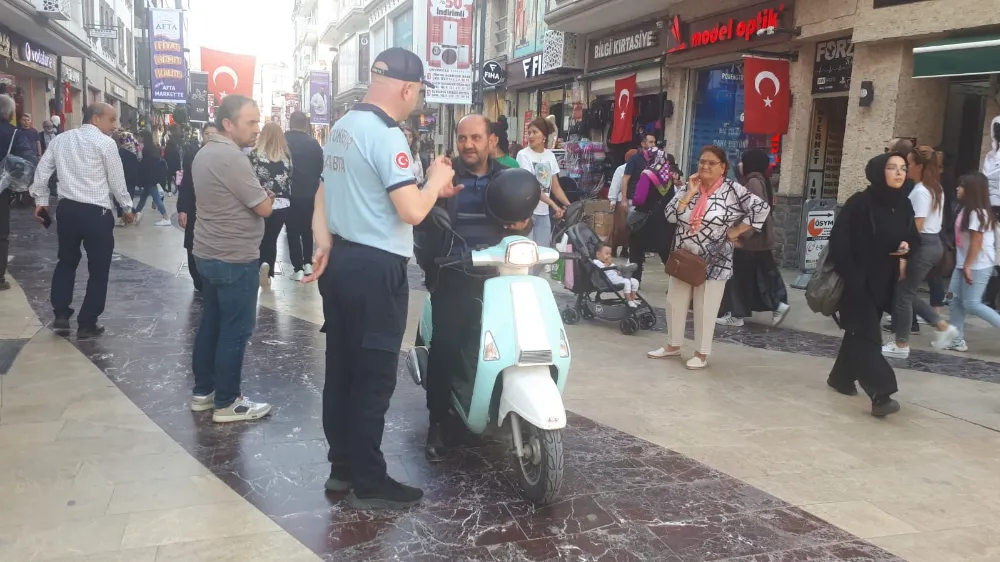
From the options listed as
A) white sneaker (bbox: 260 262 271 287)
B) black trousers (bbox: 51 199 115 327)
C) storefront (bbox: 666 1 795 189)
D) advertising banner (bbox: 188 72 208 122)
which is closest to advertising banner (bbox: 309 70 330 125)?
advertising banner (bbox: 188 72 208 122)

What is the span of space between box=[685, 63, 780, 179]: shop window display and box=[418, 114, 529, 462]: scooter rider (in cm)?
937

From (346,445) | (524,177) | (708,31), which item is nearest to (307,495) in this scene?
(346,445)

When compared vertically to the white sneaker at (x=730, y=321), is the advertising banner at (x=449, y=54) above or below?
above

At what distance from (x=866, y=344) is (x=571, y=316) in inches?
119

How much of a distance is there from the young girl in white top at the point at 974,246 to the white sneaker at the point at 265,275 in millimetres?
6839

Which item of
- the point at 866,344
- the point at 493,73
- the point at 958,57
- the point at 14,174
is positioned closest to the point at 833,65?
the point at 958,57

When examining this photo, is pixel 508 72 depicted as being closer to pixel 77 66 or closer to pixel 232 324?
pixel 77 66

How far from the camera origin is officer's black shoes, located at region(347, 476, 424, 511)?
3.36 metres

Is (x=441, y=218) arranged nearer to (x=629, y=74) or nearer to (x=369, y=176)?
(x=369, y=176)

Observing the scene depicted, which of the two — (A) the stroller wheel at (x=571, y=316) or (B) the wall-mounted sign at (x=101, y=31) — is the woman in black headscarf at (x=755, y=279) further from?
(B) the wall-mounted sign at (x=101, y=31)

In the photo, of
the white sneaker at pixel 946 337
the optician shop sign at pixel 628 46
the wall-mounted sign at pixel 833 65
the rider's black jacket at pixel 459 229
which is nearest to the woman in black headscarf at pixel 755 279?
the white sneaker at pixel 946 337

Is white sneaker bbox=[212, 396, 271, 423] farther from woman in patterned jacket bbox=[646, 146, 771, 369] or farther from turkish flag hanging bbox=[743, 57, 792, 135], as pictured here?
turkish flag hanging bbox=[743, 57, 792, 135]

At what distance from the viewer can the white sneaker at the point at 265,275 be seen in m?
8.48

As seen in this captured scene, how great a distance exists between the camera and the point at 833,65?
10766 mm
